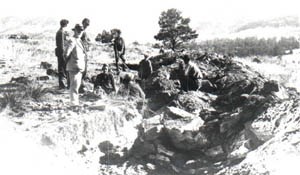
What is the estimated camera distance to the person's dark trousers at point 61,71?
10805 millimetres

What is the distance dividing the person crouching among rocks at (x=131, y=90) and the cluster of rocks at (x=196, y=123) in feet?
1.11

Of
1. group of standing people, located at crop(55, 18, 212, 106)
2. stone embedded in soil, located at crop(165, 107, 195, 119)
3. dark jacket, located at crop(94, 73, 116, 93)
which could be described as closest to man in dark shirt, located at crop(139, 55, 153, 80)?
group of standing people, located at crop(55, 18, 212, 106)

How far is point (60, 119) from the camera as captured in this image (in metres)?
8.95

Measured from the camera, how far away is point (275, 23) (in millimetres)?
Result: 43406

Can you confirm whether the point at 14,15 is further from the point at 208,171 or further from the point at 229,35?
the point at 208,171

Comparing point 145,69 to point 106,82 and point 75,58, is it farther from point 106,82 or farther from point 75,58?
point 75,58

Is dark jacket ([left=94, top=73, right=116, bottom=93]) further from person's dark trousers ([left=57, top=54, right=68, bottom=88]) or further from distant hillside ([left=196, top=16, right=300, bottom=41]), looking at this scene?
distant hillside ([left=196, top=16, right=300, bottom=41])

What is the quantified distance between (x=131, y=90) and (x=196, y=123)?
195 centimetres

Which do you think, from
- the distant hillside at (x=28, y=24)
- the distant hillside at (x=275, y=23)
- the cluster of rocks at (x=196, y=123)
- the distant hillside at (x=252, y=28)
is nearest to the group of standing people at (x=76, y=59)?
the cluster of rocks at (x=196, y=123)

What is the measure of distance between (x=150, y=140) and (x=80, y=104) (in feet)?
5.44

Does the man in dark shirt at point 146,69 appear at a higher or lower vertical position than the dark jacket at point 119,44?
lower

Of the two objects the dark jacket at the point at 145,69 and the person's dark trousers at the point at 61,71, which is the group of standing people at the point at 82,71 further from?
the dark jacket at the point at 145,69

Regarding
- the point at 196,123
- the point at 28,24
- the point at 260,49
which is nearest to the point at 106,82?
the point at 196,123

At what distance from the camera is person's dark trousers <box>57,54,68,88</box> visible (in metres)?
10.8
